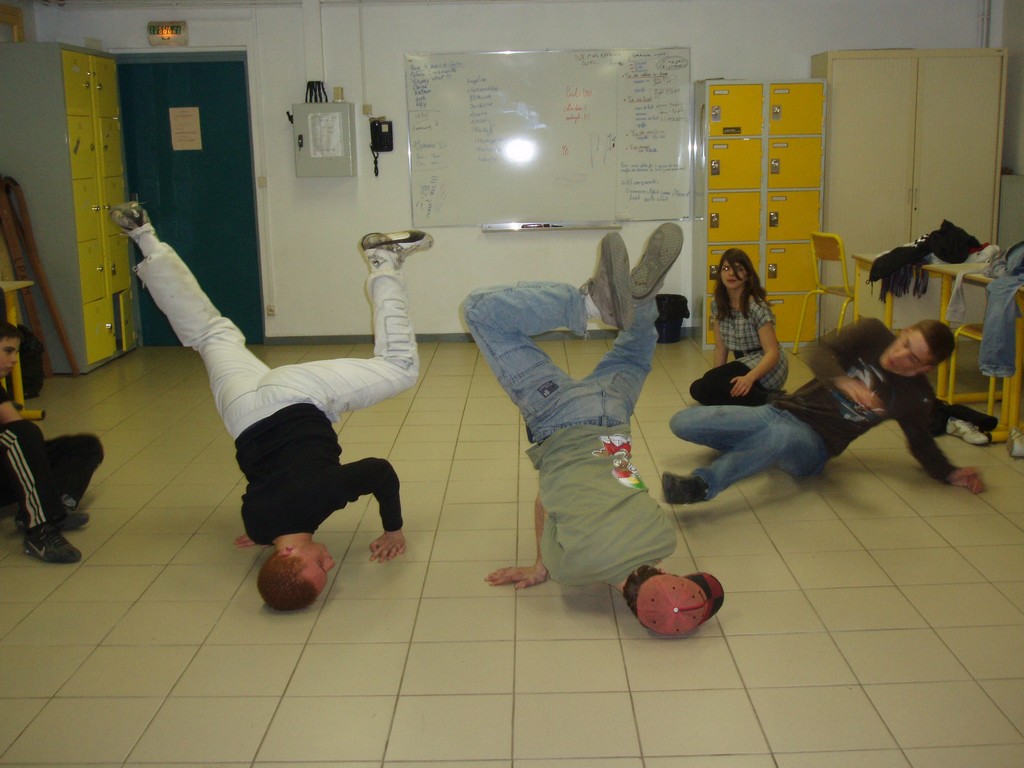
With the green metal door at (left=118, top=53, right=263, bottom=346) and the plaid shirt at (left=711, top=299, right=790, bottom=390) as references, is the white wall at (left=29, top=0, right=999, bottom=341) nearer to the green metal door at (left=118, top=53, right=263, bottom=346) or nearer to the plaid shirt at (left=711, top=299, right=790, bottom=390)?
the green metal door at (left=118, top=53, right=263, bottom=346)

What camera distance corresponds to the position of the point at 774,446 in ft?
12.6

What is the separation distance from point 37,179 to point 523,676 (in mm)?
5078

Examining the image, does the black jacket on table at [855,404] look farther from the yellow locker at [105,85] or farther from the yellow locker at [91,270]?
the yellow locker at [105,85]

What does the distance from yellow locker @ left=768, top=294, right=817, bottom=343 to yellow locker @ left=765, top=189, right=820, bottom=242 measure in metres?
0.42

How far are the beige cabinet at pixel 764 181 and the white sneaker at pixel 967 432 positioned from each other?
226cm

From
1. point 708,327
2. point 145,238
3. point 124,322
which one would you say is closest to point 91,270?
point 124,322

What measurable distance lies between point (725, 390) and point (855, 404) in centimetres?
93

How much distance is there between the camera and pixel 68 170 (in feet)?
20.2

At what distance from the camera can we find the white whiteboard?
6895 millimetres

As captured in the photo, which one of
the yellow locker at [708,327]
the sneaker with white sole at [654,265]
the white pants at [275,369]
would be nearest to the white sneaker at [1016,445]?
the sneaker with white sole at [654,265]

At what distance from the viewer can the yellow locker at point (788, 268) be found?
6867 millimetres

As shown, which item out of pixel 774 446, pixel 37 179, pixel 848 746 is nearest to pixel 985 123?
pixel 774 446

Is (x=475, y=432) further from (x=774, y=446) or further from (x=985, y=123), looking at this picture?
(x=985, y=123)

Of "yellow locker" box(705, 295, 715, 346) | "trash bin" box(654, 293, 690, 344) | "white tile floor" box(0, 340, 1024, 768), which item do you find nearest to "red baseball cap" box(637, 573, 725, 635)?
"white tile floor" box(0, 340, 1024, 768)
